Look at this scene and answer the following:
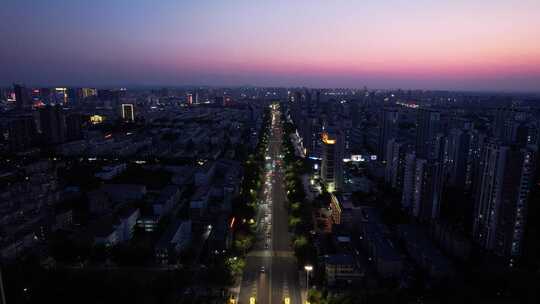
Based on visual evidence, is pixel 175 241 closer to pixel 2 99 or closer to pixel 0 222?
pixel 0 222

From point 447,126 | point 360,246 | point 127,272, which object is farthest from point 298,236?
point 447,126

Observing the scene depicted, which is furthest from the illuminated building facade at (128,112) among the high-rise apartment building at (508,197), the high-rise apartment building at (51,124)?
the high-rise apartment building at (508,197)

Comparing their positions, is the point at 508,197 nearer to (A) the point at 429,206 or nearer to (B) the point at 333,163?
(A) the point at 429,206

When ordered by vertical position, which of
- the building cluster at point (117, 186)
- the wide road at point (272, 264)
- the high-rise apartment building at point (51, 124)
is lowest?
the wide road at point (272, 264)

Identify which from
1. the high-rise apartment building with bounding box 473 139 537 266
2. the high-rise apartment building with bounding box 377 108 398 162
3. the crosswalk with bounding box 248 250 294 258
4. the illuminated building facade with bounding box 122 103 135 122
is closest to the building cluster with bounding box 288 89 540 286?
the high-rise apartment building with bounding box 473 139 537 266

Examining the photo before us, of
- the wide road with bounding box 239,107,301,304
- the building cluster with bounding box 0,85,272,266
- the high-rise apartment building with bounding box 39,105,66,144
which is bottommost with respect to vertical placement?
the wide road with bounding box 239,107,301,304

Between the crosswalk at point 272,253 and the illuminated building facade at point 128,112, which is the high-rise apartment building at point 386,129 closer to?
the crosswalk at point 272,253

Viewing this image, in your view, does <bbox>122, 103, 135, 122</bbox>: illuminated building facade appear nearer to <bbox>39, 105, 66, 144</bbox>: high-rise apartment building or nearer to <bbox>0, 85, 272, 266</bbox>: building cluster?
<bbox>0, 85, 272, 266</bbox>: building cluster

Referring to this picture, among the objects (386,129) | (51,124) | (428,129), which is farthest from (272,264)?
(51,124)
